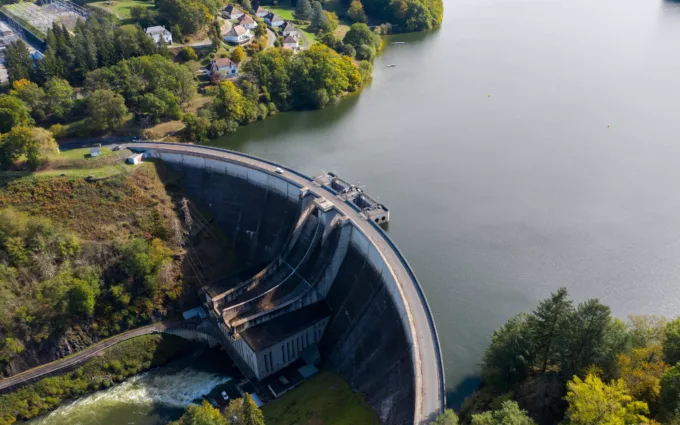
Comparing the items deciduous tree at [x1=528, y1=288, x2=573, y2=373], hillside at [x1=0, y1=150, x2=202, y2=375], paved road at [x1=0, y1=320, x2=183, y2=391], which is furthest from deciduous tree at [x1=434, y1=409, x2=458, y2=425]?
hillside at [x1=0, y1=150, x2=202, y2=375]

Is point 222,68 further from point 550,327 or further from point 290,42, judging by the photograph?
point 550,327

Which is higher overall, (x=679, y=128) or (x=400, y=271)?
(x=679, y=128)

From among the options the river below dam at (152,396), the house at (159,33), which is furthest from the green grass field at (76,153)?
the house at (159,33)

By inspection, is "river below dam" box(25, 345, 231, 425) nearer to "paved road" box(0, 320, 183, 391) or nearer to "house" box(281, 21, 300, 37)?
"paved road" box(0, 320, 183, 391)

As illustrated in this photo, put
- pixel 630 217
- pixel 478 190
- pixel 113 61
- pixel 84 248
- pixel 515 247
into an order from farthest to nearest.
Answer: pixel 113 61 → pixel 478 190 → pixel 630 217 → pixel 515 247 → pixel 84 248

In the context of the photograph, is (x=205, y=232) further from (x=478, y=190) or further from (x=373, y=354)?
(x=478, y=190)

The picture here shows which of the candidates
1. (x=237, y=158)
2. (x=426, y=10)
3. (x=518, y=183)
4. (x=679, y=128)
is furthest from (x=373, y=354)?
(x=426, y=10)

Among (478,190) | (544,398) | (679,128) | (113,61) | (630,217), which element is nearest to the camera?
(544,398)

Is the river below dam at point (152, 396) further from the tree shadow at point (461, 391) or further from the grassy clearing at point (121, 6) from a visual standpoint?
the grassy clearing at point (121, 6)
